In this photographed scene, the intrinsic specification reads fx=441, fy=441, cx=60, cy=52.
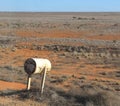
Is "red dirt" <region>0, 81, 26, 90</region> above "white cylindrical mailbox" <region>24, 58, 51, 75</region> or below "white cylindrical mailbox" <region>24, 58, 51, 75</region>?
below

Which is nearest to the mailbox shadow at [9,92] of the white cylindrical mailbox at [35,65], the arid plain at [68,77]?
the arid plain at [68,77]

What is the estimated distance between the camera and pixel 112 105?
13219 mm

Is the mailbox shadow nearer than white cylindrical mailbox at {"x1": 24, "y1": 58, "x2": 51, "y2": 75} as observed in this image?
No

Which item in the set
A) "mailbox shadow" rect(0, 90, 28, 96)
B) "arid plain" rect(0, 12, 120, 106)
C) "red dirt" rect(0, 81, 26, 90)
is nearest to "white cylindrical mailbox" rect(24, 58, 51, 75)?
"arid plain" rect(0, 12, 120, 106)

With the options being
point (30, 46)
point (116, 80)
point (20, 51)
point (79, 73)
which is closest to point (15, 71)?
point (79, 73)

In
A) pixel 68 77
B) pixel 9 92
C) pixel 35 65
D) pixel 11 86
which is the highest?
pixel 35 65

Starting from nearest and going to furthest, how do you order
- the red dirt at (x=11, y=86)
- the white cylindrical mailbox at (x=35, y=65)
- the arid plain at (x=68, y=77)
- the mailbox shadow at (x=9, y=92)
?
the arid plain at (x=68, y=77) → the white cylindrical mailbox at (x=35, y=65) → the mailbox shadow at (x=9, y=92) → the red dirt at (x=11, y=86)

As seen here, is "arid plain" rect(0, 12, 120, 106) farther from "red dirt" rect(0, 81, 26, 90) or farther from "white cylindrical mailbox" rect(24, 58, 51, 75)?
"white cylindrical mailbox" rect(24, 58, 51, 75)

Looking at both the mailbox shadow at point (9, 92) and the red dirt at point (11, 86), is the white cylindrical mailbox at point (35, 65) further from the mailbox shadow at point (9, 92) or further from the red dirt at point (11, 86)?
the red dirt at point (11, 86)

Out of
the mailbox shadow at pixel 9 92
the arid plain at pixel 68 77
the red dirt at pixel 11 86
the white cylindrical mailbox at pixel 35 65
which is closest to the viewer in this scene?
the arid plain at pixel 68 77

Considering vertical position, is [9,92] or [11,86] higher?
[9,92]

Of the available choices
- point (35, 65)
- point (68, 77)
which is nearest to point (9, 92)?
point (35, 65)

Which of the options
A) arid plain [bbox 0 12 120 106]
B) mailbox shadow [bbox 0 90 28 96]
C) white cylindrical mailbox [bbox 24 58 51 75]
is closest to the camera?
arid plain [bbox 0 12 120 106]

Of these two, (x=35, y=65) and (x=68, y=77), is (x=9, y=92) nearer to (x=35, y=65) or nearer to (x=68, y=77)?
(x=35, y=65)
